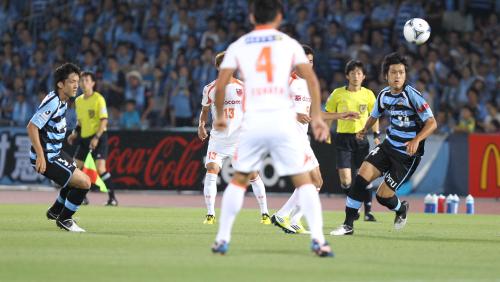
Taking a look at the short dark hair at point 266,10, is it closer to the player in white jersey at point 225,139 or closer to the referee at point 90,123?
the player in white jersey at point 225,139

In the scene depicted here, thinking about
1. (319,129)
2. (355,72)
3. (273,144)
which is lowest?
(273,144)

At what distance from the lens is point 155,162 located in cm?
2477

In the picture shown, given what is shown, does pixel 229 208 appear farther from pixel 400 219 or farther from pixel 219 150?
pixel 219 150

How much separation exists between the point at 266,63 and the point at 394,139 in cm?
425

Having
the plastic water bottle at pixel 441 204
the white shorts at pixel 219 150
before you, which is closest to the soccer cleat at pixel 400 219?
the white shorts at pixel 219 150

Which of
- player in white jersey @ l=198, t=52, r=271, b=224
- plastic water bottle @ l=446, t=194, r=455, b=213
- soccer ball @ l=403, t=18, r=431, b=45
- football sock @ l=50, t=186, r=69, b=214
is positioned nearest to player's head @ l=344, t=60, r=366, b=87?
soccer ball @ l=403, t=18, r=431, b=45

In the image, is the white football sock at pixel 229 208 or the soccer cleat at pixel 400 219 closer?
the white football sock at pixel 229 208

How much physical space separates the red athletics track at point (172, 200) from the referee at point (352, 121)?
3061 mm

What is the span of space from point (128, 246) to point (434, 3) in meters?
17.9

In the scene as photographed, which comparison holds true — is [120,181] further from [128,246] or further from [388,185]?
[128,246]

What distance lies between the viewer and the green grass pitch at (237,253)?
8.63m

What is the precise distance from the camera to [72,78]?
Result: 1306cm

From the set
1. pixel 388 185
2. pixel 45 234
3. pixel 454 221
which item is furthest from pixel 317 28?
pixel 45 234

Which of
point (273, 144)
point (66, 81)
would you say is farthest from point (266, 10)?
point (66, 81)
